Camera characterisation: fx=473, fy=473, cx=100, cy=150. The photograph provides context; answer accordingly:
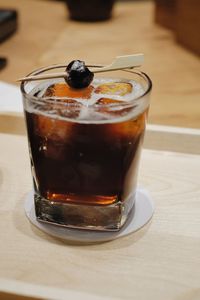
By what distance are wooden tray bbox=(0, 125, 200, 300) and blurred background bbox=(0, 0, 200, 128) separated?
0.37 m

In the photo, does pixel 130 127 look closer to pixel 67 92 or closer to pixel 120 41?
pixel 67 92

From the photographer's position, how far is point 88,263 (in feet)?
1.82

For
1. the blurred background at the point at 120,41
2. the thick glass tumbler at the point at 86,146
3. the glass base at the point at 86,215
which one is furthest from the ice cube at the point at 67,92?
the blurred background at the point at 120,41

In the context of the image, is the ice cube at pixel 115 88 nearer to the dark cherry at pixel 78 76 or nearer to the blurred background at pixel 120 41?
the dark cherry at pixel 78 76

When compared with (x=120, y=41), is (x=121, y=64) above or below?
above

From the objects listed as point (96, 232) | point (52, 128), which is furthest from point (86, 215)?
point (52, 128)

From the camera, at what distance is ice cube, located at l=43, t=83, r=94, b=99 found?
58 centimetres

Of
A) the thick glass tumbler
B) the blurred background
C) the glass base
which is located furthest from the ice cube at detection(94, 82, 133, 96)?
the blurred background

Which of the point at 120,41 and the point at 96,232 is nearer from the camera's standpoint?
the point at 96,232

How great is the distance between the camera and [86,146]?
22.2 inches

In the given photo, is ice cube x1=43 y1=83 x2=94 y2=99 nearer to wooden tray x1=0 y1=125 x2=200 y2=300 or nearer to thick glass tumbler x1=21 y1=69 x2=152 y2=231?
thick glass tumbler x1=21 y1=69 x2=152 y2=231

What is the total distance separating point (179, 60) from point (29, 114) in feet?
2.92

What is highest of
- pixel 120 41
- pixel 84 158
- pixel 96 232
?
pixel 84 158

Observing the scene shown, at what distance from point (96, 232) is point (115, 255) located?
0.17 feet
